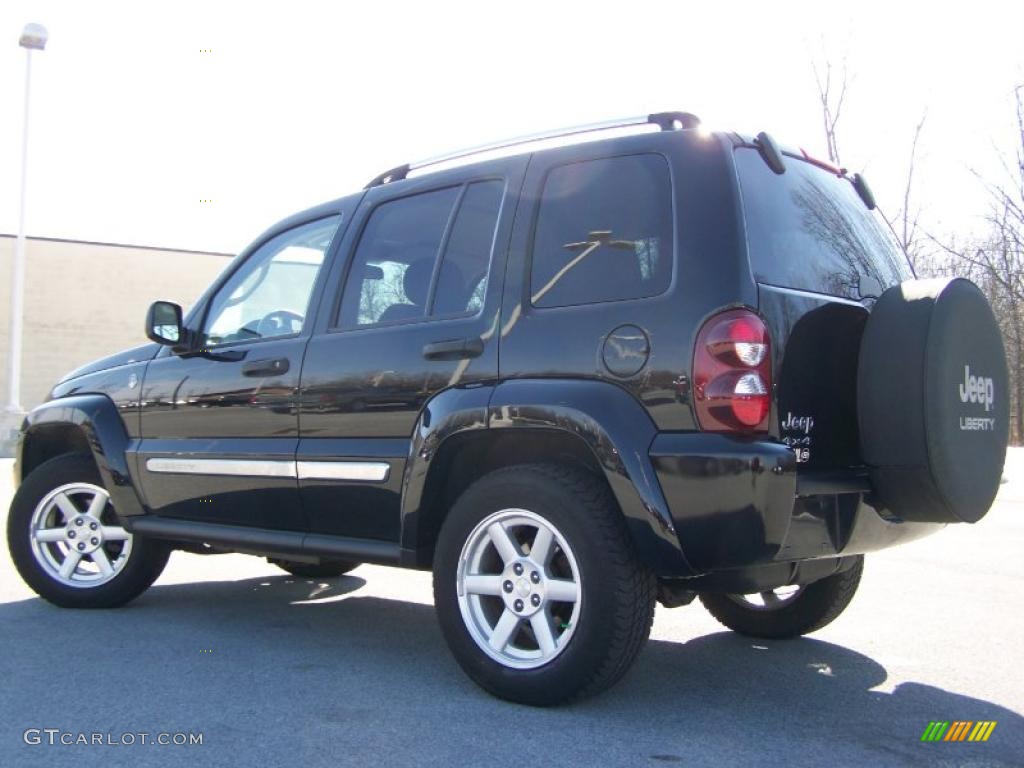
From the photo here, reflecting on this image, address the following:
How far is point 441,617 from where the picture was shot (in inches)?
155

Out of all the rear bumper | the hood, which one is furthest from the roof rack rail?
the hood

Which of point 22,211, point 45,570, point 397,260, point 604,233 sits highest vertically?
point 22,211

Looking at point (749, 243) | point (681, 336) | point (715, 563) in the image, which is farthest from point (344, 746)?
point (749, 243)

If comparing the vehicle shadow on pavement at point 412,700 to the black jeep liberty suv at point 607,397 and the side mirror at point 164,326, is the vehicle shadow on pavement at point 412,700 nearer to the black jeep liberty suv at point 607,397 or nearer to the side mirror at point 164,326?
the black jeep liberty suv at point 607,397

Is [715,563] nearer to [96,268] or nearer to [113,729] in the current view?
[113,729]

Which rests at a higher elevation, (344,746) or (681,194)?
(681,194)

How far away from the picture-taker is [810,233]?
3.86 metres

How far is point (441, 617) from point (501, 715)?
0.45 m

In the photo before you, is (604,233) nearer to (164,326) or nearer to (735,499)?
(735,499)

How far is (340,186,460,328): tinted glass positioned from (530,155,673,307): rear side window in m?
0.59

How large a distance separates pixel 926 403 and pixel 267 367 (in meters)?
2.73

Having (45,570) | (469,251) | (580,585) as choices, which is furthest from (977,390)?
(45,570)

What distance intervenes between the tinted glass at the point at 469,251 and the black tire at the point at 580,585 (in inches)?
28.6

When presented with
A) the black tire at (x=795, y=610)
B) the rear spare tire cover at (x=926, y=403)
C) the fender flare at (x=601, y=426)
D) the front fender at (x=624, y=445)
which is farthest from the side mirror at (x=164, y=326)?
the rear spare tire cover at (x=926, y=403)
